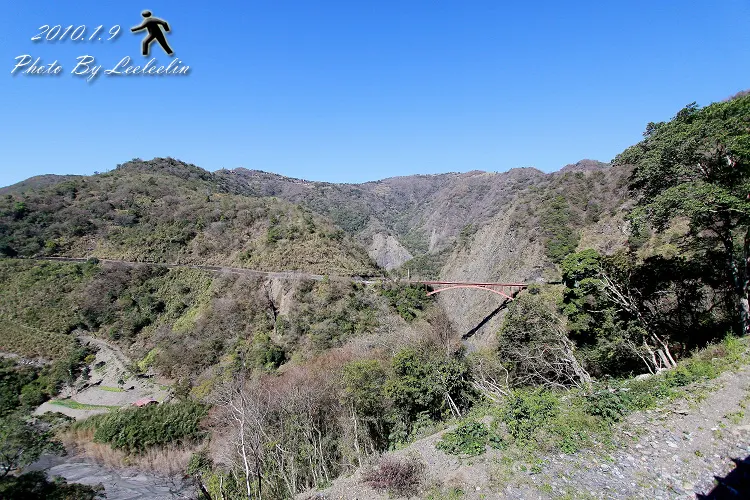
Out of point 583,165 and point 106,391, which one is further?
point 583,165

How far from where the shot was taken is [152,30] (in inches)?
349

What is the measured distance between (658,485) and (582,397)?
325 cm

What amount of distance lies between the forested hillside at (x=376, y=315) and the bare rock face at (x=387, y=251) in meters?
36.5

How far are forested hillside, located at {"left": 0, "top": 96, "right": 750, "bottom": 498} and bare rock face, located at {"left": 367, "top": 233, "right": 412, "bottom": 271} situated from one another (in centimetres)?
3646

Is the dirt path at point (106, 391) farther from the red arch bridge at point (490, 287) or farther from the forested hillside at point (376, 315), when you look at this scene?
the red arch bridge at point (490, 287)

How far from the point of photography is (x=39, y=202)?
173 feet

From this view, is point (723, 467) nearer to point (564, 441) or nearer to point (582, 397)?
point (564, 441)

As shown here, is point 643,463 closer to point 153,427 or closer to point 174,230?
point 153,427

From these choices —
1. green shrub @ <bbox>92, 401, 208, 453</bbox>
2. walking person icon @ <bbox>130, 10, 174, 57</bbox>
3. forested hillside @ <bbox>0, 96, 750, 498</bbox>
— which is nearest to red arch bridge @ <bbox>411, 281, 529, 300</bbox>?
forested hillside @ <bbox>0, 96, 750, 498</bbox>

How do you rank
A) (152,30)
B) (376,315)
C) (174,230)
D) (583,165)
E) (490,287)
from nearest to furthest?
(152,30) < (376,315) < (490,287) < (174,230) < (583,165)

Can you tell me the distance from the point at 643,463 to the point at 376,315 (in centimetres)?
2444

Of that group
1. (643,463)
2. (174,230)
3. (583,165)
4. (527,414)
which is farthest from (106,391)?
(583,165)

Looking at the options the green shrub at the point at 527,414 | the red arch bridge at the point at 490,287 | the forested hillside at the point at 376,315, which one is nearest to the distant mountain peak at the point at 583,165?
the forested hillside at the point at 376,315

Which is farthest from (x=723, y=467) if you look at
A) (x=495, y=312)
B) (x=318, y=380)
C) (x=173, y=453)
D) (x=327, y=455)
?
(x=495, y=312)
